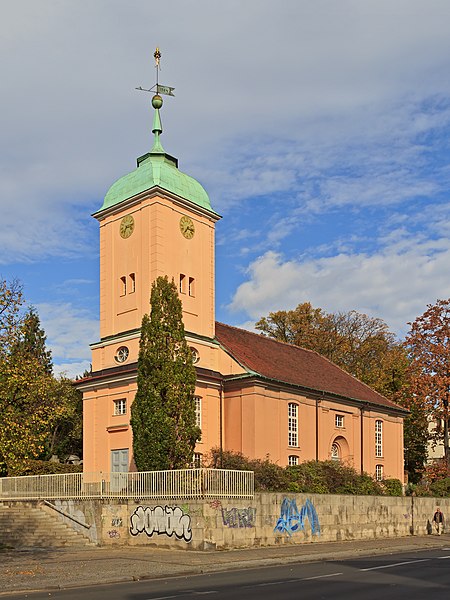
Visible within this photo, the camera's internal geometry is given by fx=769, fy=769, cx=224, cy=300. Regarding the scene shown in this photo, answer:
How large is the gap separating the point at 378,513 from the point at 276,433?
25.4 ft

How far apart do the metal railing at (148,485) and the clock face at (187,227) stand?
15.5m

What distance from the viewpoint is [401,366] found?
62.7 m

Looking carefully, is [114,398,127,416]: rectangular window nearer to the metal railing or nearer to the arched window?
the metal railing

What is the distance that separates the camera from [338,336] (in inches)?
2712

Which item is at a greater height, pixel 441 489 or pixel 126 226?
pixel 126 226

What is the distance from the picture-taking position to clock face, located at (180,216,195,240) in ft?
138

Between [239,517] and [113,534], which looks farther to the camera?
[113,534]

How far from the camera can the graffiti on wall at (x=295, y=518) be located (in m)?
29.5

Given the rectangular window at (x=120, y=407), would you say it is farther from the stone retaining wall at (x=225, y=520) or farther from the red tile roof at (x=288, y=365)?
the stone retaining wall at (x=225, y=520)

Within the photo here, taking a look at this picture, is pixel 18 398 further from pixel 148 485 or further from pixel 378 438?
pixel 378 438

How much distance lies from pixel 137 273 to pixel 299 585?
26.5 meters

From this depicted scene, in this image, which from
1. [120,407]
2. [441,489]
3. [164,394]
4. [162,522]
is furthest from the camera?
[441,489]

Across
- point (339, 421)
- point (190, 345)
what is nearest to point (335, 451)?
point (339, 421)

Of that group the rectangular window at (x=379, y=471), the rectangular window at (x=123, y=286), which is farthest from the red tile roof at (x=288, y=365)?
the rectangular window at (x=123, y=286)
